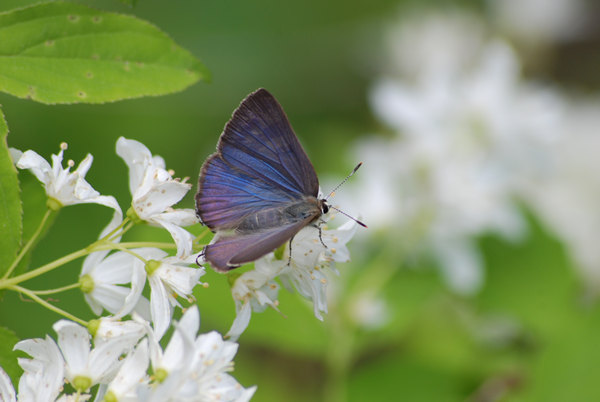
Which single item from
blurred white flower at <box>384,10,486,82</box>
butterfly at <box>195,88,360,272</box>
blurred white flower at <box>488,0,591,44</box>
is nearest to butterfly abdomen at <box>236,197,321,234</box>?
butterfly at <box>195,88,360,272</box>

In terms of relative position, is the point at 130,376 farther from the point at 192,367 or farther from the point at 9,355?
the point at 9,355

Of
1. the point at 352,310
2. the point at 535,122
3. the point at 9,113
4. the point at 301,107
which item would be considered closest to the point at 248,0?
the point at 301,107

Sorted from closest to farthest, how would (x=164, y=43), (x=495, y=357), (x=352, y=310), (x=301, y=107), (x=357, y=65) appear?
(x=164, y=43)
(x=352, y=310)
(x=495, y=357)
(x=301, y=107)
(x=357, y=65)

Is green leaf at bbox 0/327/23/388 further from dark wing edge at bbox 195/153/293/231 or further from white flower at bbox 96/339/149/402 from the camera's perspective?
dark wing edge at bbox 195/153/293/231

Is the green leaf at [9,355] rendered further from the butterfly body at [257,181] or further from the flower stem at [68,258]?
the butterfly body at [257,181]

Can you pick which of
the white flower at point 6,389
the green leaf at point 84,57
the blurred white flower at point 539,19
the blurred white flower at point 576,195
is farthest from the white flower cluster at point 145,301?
the blurred white flower at point 539,19

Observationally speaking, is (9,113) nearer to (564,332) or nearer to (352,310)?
(352,310)
